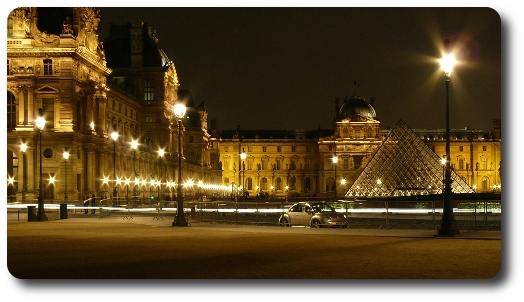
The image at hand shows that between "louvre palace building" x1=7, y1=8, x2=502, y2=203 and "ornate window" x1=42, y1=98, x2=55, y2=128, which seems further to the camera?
"ornate window" x1=42, y1=98, x2=55, y2=128

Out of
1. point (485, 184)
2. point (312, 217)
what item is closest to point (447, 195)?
point (312, 217)

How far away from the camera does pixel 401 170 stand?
6600 cm

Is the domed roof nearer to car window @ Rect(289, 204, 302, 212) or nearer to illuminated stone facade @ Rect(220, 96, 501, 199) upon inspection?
illuminated stone facade @ Rect(220, 96, 501, 199)

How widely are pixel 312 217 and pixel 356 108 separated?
13797 cm

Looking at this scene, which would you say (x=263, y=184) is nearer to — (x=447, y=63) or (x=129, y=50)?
(x=129, y=50)

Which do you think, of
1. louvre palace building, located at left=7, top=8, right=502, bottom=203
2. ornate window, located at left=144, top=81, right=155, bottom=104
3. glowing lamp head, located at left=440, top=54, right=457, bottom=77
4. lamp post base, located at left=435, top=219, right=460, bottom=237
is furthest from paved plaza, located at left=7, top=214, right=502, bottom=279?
ornate window, located at left=144, top=81, right=155, bottom=104

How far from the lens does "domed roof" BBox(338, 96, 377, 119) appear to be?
167m

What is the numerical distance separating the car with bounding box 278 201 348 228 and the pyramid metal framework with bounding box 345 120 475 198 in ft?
107

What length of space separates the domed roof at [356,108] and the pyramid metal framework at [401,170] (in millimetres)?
98370

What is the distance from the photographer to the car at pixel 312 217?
30062 millimetres

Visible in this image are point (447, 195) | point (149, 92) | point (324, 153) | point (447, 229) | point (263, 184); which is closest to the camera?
point (447, 229)

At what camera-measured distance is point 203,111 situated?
137625 millimetres

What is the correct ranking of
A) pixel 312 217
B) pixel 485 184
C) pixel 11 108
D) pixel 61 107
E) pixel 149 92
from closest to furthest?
1. pixel 312 217
2. pixel 11 108
3. pixel 61 107
4. pixel 149 92
5. pixel 485 184

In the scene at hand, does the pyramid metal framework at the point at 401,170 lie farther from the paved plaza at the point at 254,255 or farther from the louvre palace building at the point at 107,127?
the paved plaza at the point at 254,255
